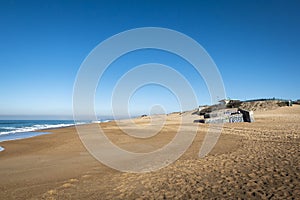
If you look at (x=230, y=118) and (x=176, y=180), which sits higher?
(x=230, y=118)

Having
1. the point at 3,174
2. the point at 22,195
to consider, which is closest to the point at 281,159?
the point at 22,195

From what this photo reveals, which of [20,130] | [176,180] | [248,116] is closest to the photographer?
[176,180]

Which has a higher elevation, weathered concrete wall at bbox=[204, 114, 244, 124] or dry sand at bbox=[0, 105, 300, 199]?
weathered concrete wall at bbox=[204, 114, 244, 124]

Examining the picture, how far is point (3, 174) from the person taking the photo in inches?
293

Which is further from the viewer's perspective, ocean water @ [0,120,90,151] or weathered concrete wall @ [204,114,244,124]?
weathered concrete wall @ [204,114,244,124]

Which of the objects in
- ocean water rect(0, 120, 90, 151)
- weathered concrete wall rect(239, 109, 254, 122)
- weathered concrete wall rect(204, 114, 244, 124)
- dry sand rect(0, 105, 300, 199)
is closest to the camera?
dry sand rect(0, 105, 300, 199)

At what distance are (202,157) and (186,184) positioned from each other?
3327 mm

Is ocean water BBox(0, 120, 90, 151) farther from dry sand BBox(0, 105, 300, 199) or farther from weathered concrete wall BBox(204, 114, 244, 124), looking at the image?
weathered concrete wall BBox(204, 114, 244, 124)

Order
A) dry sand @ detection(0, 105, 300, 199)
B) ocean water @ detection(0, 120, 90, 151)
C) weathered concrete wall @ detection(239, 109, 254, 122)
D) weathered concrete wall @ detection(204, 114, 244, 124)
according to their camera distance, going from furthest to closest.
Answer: weathered concrete wall @ detection(204, 114, 244, 124) → weathered concrete wall @ detection(239, 109, 254, 122) → ocean water @ detection(0, 120, 90, 151) → dry sand @ detection(0, 105, 300, 199)

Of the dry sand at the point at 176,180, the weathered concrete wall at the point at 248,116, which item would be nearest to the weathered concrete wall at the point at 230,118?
the weathered concrete wall at the point at 248,116

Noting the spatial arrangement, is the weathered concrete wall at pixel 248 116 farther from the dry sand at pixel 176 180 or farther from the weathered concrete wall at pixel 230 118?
the dry sand at pixel 176 180

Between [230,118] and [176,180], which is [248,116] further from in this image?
[176,180]

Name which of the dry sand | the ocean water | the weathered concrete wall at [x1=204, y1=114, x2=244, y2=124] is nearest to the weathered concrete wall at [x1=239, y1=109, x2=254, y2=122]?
the weathered concrete wall at [x1=204, y1=114, x2=244, y2=124]

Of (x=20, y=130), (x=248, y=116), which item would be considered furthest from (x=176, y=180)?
(x=20, y=130)
